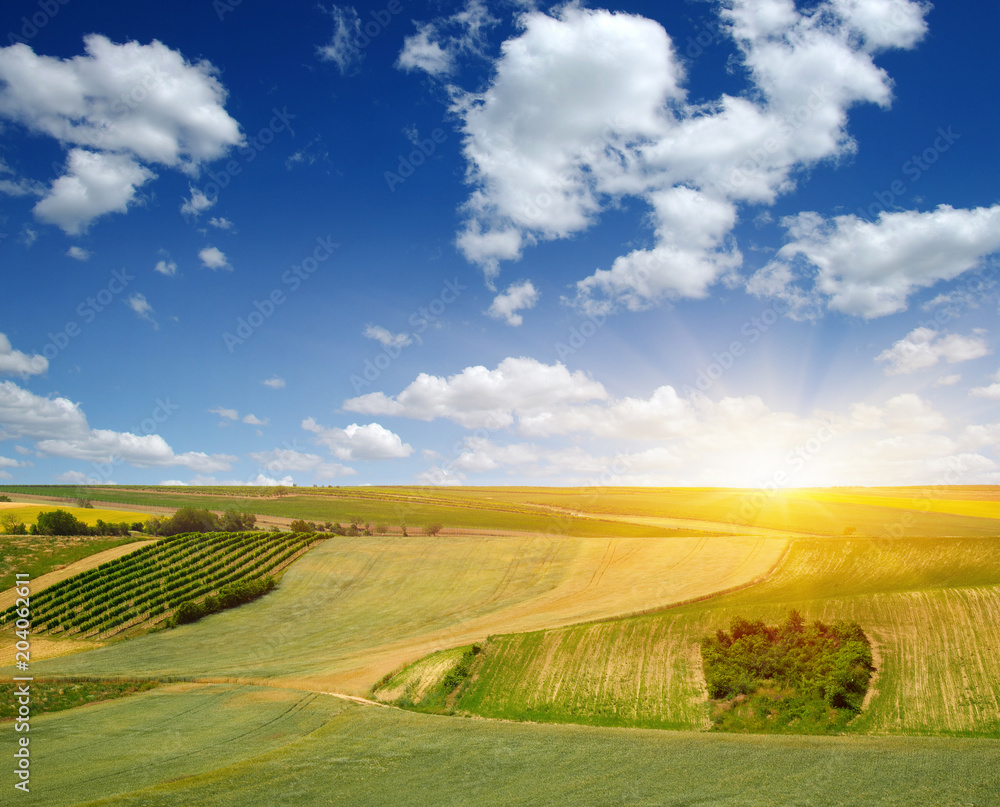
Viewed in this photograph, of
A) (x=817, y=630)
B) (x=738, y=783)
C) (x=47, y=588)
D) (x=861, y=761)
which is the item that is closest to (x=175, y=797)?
(x=738, y=783)

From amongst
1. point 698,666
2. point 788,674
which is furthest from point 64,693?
point 788,674

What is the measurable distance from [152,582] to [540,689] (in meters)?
50.0

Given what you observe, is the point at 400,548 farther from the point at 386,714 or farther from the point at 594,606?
the point at 386,714

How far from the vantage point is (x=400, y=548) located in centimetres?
7556

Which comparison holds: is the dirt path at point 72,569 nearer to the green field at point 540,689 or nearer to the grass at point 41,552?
the grass at point 41,552

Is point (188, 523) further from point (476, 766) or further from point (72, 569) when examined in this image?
point (476, 766)

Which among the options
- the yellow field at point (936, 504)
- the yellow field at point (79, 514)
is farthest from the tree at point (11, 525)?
the yellow field at point (936, 504)

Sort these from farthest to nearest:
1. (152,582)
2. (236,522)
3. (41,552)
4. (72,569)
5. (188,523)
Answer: (236,522)
(188,523)
(41,552)
(72,569)
(152,582)

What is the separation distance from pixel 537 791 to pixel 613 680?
14615 mm

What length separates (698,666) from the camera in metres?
30.1

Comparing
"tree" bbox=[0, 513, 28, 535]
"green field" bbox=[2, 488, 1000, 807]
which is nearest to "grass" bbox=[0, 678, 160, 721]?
"green field" bbox=[2, 488, 1000, 807]

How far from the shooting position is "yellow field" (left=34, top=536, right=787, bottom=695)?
39906 mm

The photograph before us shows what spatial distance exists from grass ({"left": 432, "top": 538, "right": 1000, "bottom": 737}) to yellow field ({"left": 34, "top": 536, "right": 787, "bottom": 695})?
26.9 feet

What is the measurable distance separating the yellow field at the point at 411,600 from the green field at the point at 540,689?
36 cm
